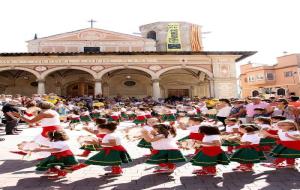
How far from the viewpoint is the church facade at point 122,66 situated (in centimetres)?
2598

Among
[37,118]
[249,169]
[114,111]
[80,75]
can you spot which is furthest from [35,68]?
[249,169]

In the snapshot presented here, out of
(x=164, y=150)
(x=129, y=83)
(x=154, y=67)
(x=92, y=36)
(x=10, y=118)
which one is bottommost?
(x=164, y=150)

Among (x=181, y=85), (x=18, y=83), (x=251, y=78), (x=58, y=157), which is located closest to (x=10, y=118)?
(x=58, y=157)

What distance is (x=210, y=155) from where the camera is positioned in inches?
211

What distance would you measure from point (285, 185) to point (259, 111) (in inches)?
174

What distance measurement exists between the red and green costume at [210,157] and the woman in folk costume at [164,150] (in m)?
0.35

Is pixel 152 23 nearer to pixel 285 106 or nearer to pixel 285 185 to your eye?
pixel 285 106

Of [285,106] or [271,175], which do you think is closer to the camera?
[271,175]

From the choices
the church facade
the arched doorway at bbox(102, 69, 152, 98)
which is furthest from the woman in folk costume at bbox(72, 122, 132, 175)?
the arched doorway at bbox(102, 69, 152, 98)

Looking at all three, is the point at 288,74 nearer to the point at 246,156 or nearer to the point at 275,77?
the point at 275,77

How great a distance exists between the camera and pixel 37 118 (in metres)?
5.84

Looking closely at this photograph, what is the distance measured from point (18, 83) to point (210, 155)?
29.3 meters

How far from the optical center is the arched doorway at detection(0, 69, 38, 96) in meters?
29.8

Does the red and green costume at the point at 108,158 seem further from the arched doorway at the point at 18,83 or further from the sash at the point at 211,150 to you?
the arched doorway at the point at 18,83
